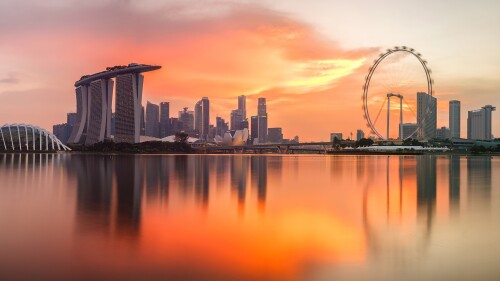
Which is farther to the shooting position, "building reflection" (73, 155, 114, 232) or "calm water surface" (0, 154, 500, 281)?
"building reflection" (73, 155, 114, 232)

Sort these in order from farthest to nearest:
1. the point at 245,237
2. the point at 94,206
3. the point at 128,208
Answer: the point at 94,206
the point at 128,208
the point at 245,237

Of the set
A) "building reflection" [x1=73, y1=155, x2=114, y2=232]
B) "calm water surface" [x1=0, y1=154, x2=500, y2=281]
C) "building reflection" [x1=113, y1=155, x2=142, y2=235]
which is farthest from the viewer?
"building reflection" [x1=73, y1=155, x2=114, y2=232]

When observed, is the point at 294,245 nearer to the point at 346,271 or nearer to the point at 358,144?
the point at 346,271

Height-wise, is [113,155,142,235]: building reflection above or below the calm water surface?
above

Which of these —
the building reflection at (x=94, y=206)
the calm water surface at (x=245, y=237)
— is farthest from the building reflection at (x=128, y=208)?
the building reflection at (x=94, y=206)

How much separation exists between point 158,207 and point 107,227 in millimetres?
5518

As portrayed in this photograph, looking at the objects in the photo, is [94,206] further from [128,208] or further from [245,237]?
[245,237]

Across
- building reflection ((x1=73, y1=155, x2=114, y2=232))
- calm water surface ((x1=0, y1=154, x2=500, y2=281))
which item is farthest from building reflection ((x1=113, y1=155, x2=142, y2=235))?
building reflection ((x1=73, y1=155, x2=114, y2=232))

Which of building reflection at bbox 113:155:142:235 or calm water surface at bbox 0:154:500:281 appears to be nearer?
calm water surface at bbox 0:154:500:281

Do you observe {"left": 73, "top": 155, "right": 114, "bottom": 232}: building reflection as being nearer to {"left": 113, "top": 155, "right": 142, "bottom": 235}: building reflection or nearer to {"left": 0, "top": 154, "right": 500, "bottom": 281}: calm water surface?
{"left": 0, "top": 154, "right": 500, "bottom": 281}: calm water surface

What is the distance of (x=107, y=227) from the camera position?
1619 cm

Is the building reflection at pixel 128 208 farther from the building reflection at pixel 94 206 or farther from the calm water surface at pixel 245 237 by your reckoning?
the building reflection at pixel 94 206

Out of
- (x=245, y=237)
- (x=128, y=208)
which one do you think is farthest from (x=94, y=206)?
(x=245, y=237)

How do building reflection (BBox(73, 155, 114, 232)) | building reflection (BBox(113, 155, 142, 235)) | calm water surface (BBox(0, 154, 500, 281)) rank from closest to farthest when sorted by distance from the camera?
calm water surface (BBox(0, 154, 500, 281)), building reflection (BBox(113, 155, 142, 235)), building reflection (BBox(73, 155, 114, 232))
